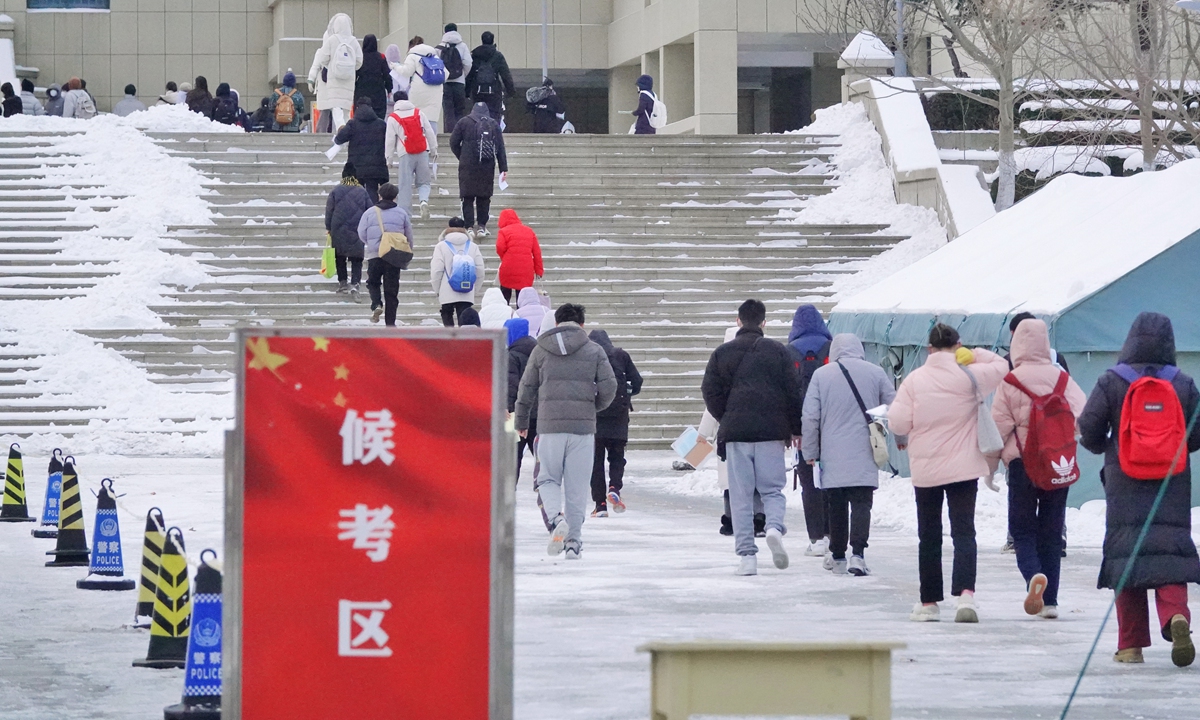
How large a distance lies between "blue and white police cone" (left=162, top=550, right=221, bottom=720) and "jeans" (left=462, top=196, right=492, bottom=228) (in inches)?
664

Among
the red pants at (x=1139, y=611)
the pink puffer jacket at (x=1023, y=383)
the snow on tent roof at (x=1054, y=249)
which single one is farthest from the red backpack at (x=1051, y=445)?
the snow on tent roof at (x=1054, y=249)

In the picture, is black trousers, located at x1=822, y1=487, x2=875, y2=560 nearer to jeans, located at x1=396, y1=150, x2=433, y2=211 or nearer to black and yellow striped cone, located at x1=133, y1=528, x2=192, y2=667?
black and yellow striped cone, located at x1=133, y1=528, x2=192, y2=667

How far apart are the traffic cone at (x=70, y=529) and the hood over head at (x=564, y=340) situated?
10.1ft

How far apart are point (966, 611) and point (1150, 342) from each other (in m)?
1.72

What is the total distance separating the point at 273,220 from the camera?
24.9 m

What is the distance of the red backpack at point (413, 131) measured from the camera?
2297 cm

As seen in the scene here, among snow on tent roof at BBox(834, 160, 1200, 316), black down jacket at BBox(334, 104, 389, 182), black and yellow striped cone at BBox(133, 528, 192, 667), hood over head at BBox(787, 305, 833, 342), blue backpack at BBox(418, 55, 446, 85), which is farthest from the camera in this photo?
blue backpack at BBox(418, 55, 446, 85)

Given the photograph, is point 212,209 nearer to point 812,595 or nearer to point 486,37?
point 486,37

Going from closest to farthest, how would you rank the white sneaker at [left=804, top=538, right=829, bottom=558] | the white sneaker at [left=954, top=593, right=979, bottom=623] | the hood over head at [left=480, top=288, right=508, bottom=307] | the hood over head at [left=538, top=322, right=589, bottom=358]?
the white sneaker at [left=954, top=593, right=979, bottom=623] < the hood over head at [left=538, top=322, right=589, bottom=358] < the white sneaker at [left=804, top=538, right=829, bottom=558] < the hood over head at [left=480, top=288, right=508, bottom=307]

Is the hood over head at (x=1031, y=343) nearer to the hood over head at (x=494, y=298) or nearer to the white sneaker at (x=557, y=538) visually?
the white sneaker at (x=557, y=538)

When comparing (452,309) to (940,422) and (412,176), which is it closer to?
(412,176)

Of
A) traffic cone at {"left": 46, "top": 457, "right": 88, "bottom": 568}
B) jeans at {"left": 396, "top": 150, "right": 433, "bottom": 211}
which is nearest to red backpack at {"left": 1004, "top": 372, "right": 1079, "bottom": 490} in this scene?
traffic cone at {"left": 46, "top": 457, "right": 88, "bottom": 568}

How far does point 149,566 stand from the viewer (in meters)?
8.50

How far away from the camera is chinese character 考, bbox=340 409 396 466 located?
4.86 meters
